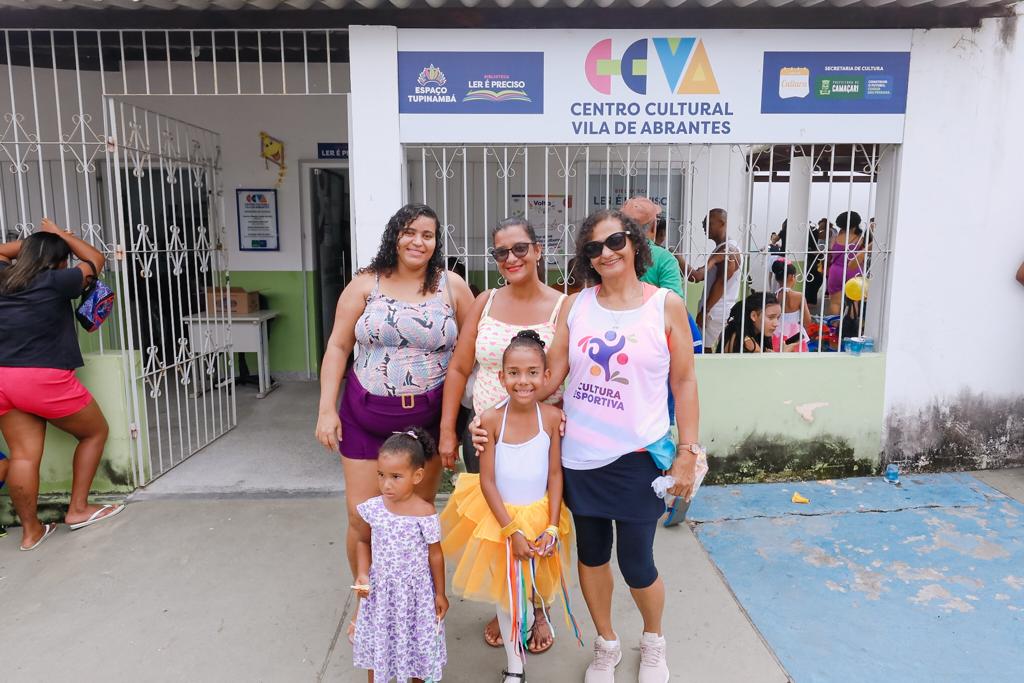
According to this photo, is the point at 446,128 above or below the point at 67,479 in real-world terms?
above

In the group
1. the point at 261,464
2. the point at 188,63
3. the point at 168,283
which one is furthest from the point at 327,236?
the point at 261,464

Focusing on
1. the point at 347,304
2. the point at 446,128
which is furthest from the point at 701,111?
the point at 347,304

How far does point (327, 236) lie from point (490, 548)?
5180 millimetres

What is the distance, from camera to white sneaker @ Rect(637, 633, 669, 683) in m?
2.50

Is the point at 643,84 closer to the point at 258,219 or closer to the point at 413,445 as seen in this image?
the point at 413,445

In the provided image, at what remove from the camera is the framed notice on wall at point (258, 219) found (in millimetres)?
6402

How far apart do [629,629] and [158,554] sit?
232 centimetres

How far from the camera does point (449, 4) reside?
12.1 feet

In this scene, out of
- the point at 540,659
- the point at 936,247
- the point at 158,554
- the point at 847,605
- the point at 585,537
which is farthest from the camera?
the point at 936,247

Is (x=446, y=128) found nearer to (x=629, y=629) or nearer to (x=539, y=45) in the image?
(x=539, y=45)

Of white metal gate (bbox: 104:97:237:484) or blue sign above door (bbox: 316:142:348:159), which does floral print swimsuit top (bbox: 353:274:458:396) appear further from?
blue sign above door (bbox: 316:142:348:159)

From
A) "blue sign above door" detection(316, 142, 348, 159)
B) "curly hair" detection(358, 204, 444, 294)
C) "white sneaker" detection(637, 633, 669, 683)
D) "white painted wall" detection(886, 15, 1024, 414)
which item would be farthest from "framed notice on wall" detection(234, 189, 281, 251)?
"white sneaker" detection(637, 633, 669, 683)

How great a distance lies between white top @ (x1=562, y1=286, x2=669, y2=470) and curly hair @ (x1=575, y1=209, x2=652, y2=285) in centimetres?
14

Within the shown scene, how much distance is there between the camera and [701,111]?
3.91 metres
